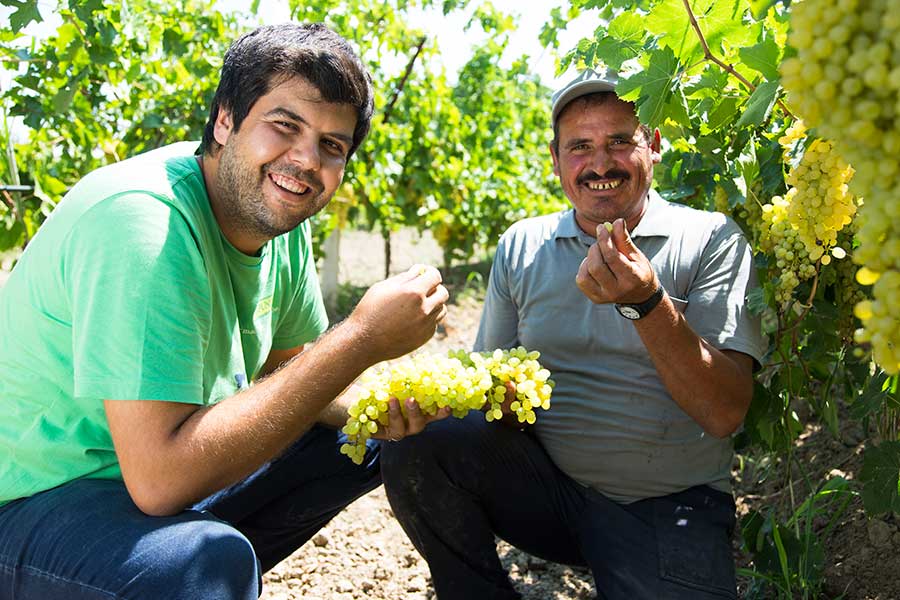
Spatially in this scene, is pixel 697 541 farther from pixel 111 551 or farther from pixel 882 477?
pixel 111 551

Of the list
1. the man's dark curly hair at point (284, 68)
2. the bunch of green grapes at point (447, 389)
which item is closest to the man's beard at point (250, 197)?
the man's dark curly hair at point (284, 68)

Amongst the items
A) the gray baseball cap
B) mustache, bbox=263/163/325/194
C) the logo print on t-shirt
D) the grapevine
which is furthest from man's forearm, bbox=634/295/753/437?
the logo print on t-shirt

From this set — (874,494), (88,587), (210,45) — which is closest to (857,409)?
(874,494)

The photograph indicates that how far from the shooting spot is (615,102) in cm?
247

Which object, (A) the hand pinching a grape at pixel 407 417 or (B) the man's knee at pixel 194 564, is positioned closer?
(B) the man's knee at pixel 194 564

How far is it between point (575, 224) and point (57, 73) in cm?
252

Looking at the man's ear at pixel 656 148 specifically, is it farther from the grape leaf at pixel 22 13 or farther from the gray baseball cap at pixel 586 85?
the grape leaf at pixel 22 13

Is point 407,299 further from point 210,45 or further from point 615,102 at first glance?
point 210,45

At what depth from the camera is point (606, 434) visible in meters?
2.35

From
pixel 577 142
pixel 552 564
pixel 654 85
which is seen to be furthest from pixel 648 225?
pixel 552 564

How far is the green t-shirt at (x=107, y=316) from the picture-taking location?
1740mm

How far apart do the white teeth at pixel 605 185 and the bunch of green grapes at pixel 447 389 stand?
1.81 ft

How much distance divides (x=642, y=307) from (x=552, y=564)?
1.39m

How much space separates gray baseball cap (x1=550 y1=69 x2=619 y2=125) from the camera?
2416 mm
